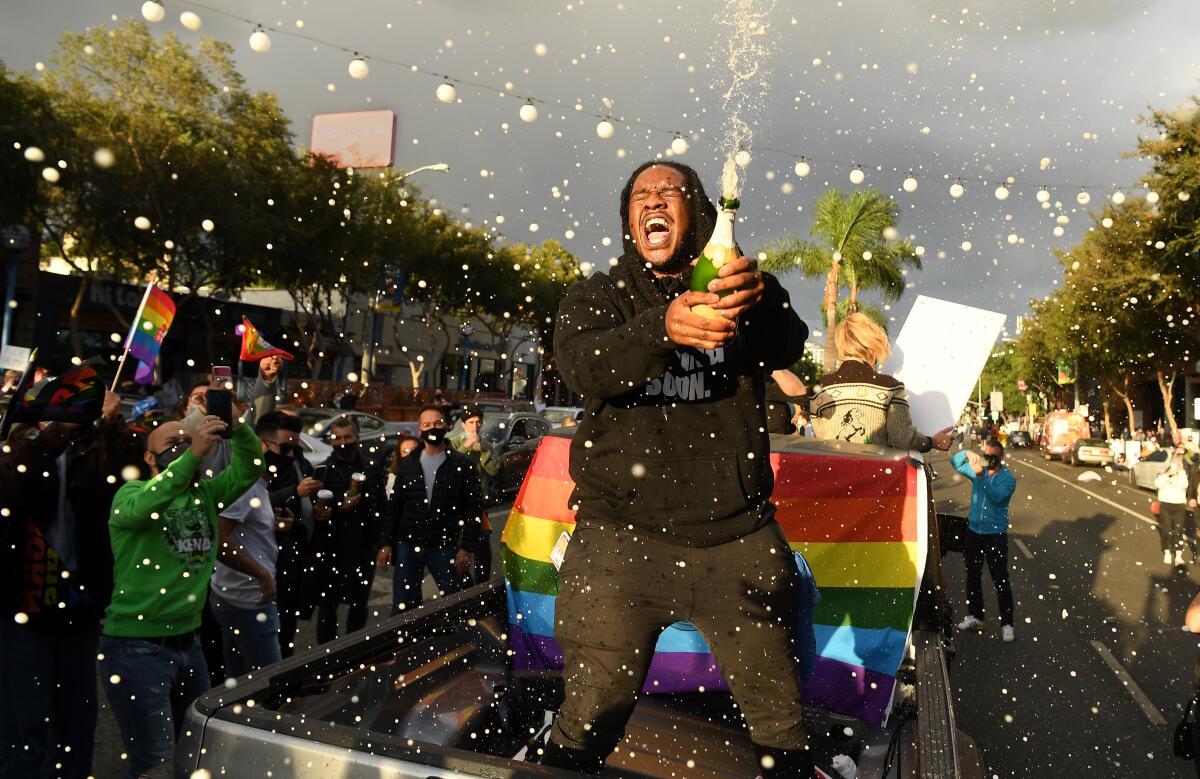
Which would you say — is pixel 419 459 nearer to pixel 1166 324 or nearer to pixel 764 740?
pixel 764 740

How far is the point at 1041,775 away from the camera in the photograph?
4.58m

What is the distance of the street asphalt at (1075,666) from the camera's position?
16.1ft

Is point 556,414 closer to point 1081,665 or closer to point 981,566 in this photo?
point 981,566

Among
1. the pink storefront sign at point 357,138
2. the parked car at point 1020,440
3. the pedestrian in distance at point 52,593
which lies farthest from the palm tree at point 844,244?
the parked car at point 1020,440

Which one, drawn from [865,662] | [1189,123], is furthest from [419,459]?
[1189,123]

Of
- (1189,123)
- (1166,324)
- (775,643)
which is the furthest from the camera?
(1166,324)

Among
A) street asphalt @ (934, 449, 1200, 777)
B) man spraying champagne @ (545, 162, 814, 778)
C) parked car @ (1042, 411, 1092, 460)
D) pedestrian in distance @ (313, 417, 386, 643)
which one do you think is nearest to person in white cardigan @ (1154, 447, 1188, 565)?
street asphalt @ (934, 449, 1200, 777)

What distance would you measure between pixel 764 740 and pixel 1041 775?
333cm

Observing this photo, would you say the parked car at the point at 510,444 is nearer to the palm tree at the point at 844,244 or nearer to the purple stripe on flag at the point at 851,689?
the palm tree at the point at 844,244

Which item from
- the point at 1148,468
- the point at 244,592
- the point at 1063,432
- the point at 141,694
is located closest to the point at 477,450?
the point at 244,592

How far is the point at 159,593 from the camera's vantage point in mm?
3492

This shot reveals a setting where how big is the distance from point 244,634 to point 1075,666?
579 centimetres

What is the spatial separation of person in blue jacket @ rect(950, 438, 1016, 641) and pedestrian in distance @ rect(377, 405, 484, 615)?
165 inches

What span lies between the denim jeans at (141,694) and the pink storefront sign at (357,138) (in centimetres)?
2447
